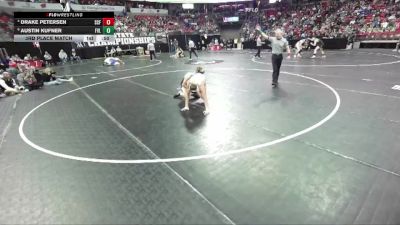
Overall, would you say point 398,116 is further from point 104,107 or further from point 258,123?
point 104,107

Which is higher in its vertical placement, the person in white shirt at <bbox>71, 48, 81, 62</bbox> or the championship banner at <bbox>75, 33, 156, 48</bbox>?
the championship banner at <bbox>75, 33, 156, 48</bbox>

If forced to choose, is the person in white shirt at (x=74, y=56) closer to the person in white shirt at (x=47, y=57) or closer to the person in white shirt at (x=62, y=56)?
the person in white shirt at (x=62, y=56)

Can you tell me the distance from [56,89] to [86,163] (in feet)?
24.5

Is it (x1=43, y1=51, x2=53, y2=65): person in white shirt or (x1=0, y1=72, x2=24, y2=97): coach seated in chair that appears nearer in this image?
(x1=0, y1=72, x2=24, y2=97): coach seated in chair

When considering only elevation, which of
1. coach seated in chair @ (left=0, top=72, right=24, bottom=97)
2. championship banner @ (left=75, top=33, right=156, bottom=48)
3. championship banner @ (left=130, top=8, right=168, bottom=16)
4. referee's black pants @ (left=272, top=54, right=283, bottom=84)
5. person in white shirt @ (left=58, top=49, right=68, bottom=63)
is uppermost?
championship banner @ (left=130, top=8, right=168, bottom=16)

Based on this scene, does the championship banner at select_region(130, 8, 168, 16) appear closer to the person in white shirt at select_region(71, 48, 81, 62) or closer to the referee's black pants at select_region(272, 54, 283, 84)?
the person in white shirt at select_region(71, 48, 81, 62)

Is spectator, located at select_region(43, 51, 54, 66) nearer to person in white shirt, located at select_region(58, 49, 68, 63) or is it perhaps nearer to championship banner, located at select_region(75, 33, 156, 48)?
person in white shirt, located at select_region(58, 49, 68, 63)

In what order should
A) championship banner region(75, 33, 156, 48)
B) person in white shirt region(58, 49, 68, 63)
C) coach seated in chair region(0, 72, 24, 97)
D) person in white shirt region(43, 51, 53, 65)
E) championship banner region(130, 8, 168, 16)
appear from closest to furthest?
coach seated in chair region(0, 72, 24, 97) → person in white shirt region(43, 51, 53, 65) → person in white shirt region(58, 49, 68, 63) → championship banner region(75, 33, 156, 48) → championship banner region(130, 8, 168, 16)

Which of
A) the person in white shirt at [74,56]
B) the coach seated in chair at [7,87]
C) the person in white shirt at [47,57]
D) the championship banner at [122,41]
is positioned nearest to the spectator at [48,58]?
the person in white shirt at [47,57]

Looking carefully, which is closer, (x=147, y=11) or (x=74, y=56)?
(x=74, y=56)

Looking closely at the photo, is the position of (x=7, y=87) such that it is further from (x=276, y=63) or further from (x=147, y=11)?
(x=147, y=11)

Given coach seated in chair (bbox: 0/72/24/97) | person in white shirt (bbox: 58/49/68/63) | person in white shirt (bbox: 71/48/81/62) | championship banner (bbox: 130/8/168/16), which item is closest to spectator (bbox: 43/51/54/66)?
person in white shirt (bbox: 58/49/68/63)

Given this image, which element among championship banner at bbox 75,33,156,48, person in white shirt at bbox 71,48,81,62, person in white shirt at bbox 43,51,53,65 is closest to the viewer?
person in white shirt at bbox 43,51,53,65

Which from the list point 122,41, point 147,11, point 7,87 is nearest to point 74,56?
point 122,41
